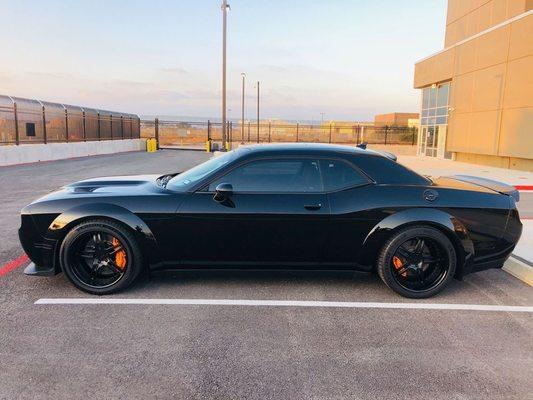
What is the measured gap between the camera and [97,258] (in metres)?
4.09

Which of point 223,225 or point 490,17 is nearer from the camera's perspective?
point 223,225

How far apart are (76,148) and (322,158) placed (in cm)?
2292

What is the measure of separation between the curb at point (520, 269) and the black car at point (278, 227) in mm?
802

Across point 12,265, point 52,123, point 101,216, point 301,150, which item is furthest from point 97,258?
point 52,123

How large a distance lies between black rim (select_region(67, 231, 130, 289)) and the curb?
4338 mm

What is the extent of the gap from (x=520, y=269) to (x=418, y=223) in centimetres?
178

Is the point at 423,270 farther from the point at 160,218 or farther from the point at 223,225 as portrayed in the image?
the point at 160,218

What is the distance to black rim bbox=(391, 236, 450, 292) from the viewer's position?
164 inches

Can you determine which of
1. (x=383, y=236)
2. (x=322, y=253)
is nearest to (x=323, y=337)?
(x=322, y=253)

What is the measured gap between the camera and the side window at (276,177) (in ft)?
13.7

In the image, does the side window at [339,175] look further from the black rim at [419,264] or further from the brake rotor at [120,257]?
the brake rotor at [120,257]

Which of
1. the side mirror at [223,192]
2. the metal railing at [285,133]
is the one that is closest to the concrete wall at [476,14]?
the metal railing at [285,133]

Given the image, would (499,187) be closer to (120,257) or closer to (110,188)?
(120,257)

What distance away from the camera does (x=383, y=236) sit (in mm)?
4086
